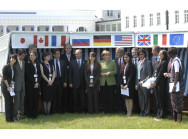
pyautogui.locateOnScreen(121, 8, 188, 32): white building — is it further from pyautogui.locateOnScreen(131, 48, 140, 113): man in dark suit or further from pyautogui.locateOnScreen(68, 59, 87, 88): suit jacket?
pyautogui.locateOnScreen(68, 59, 87, 88): suit jacket

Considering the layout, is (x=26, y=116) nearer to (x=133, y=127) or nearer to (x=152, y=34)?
(x=133, y=127)

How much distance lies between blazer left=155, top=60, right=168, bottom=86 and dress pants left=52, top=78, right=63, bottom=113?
2520 millimetres

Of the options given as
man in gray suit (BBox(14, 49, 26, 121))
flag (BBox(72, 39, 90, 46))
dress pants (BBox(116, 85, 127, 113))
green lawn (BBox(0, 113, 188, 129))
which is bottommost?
green lawn (BBox(0, 113, 188, 129))

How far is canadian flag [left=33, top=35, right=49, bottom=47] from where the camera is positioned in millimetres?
9461

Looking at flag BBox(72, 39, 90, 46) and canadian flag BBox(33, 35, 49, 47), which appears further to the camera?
flag BBox(72, 39, 90, 46)

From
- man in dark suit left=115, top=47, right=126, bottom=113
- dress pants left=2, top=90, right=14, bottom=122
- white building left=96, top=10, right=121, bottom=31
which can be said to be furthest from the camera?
white building left=96, top=10, right=121, bottom=31

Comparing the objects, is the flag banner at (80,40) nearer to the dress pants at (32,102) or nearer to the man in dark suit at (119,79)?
the man in dark suit at (119,79)

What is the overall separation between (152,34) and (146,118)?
2.27 meters

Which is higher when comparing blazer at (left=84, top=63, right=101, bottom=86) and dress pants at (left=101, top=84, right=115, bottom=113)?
blazer at (left=84, top=63, right=101, bottom=86)

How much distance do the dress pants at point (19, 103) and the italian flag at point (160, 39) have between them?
3552mm

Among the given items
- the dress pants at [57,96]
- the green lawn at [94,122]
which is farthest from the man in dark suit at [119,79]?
the dress pants at [57,96]

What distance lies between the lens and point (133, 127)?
742 cm

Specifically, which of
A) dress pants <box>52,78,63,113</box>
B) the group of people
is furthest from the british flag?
dress pants <box>52,78,63,113</box>

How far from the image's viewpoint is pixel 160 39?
30.6 feet
